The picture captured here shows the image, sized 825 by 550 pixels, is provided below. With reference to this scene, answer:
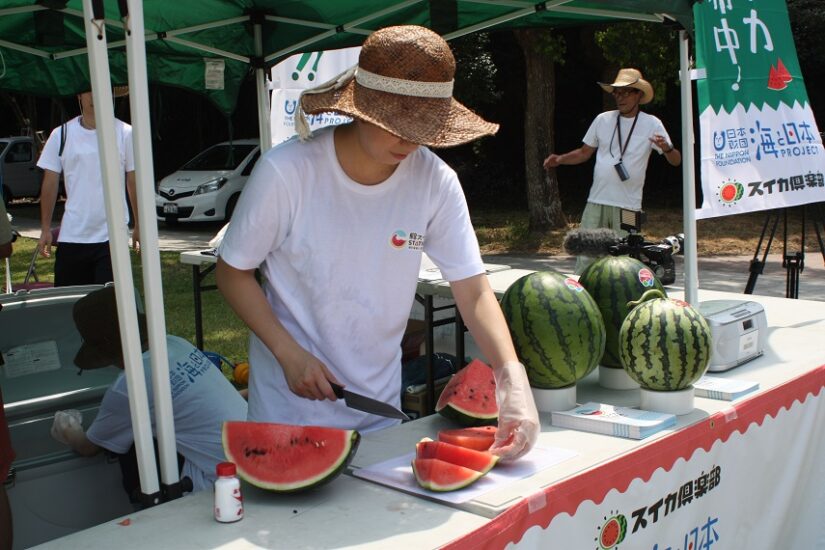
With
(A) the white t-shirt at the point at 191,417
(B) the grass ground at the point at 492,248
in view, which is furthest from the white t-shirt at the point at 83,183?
(A) the white t-shirt at the point at 191,417

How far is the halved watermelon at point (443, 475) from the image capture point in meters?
1.92

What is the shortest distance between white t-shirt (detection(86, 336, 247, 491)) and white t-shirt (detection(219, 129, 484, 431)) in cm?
46

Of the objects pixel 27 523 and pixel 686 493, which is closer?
pixel 686 493

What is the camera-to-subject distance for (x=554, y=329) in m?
2.60

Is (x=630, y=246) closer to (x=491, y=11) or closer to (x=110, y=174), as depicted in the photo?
(x=491, y=11)

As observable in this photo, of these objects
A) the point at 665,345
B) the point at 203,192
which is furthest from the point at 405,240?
the point at 203,192

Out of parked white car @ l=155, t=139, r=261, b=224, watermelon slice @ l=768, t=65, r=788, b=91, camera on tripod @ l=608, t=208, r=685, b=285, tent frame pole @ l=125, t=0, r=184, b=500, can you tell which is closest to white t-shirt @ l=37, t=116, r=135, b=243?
camera on tripod @ l=608, t=208, r=685, b=285

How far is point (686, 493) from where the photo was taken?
96.7 inches

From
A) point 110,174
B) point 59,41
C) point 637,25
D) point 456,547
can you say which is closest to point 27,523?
point 110,174

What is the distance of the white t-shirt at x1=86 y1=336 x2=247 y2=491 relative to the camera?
8.83 feet

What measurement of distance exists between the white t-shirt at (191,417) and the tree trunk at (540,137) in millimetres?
11360

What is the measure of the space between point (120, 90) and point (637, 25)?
9551 millimetres

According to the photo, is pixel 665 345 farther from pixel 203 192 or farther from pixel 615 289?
pixel 203 192

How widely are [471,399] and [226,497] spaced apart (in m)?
0.81
